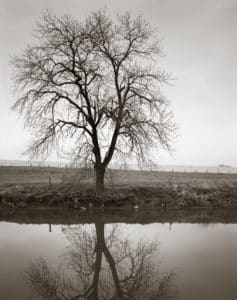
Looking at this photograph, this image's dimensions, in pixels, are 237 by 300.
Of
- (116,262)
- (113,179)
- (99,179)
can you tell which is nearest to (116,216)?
(99,179)

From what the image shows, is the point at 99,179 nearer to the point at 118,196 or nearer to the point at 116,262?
the point at 118,196

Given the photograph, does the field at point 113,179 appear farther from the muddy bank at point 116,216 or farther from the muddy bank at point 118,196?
the muddy bank at point 116,216

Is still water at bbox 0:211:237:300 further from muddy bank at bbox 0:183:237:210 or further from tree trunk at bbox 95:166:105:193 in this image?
tree trunk at bbox 95:166:105:193

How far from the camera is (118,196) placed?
2006cm

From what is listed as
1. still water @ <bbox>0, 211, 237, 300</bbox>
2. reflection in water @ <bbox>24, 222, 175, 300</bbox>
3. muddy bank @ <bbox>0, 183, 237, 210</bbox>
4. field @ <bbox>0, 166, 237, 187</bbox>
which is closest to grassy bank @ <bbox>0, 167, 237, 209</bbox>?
muddy bank @ <bbox>0, 183, 237, 210</bbox>

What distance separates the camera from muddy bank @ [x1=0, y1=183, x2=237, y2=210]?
19.3m

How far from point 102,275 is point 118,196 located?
1164 centimetres

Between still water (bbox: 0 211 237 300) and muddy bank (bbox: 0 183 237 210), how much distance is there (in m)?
4.47

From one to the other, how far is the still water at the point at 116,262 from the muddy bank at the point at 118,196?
14.7 feet

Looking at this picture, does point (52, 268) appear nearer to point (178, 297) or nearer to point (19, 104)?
point (178, 297)

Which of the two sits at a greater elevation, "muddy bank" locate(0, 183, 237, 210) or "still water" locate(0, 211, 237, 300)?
"muddy bank" locate(0, 183, 237, 210)

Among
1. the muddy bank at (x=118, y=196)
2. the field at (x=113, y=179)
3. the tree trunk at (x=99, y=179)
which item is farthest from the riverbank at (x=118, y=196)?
the field at (x=113, y=179)

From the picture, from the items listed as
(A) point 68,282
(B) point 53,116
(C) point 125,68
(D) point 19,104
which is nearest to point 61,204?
(B) point 53,116

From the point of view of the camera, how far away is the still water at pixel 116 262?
7328 mm
